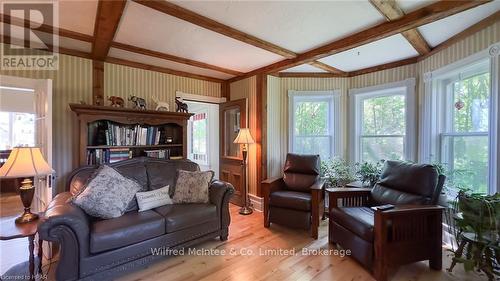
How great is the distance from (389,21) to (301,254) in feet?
8.02

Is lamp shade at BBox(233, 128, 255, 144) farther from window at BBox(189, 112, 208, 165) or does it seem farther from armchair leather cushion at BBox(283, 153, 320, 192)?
window at BBox(189, 112, 208, 165)

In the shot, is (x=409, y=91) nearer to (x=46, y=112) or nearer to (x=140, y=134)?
(x=140, y=134)

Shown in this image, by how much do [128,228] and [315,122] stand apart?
3.14 m

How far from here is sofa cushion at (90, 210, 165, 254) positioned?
1932 millimetres

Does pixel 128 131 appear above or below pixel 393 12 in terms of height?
below

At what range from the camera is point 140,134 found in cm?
322

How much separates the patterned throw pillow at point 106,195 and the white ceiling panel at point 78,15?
1.42 m

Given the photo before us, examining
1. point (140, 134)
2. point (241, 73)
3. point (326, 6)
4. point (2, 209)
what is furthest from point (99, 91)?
point (2, 209)

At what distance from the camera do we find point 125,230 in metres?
2.06

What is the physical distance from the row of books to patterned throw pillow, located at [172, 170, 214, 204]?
33.7 inches

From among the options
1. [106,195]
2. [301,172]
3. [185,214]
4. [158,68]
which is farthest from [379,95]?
[106,195]

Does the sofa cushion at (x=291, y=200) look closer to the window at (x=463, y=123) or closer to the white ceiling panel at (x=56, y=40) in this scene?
the window at (x=463, y=123)

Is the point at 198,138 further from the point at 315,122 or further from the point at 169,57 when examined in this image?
the point at 315,122

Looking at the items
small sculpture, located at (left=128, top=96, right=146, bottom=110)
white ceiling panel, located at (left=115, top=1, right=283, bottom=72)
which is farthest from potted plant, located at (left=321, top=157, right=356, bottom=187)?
small sculpture, located at (left=128, top=96, right=146, bottom=110)
